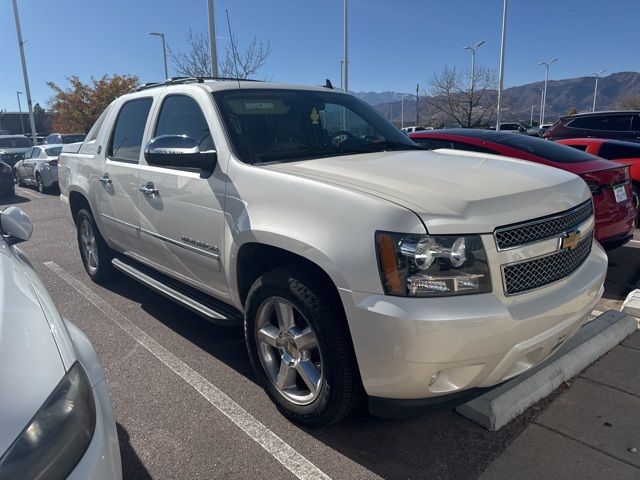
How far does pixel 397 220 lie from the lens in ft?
7.32

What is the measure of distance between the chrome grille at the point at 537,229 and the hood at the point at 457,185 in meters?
0.03

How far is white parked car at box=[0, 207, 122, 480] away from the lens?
4.30ft

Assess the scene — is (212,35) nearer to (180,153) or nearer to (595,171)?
(595,171)

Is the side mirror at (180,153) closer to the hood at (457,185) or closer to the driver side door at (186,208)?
the driver side door at (186,208)

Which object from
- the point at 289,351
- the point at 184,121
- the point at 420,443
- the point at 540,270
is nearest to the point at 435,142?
the point at 184,121

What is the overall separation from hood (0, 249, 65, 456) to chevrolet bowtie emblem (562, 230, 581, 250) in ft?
7.52

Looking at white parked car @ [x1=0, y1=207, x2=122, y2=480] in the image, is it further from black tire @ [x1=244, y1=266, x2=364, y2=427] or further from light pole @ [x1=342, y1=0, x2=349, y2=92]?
light pole @ [x1=342, y1=0, x2=349, y2=92]

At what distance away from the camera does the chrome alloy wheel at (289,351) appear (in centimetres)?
274

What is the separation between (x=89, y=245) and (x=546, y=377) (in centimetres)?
466

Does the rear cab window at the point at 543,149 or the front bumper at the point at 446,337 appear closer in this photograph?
the front bumper at the point at 446,337

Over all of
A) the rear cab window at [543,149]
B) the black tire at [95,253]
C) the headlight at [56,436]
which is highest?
the rear cab window at [543,149]

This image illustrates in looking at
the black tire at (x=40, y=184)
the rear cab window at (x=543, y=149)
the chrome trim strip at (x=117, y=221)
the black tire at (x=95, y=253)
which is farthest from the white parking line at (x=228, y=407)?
the black tire at (x=40, y=184)

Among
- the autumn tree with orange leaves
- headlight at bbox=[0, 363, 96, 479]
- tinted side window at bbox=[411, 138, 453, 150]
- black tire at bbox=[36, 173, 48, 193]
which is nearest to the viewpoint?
headlight at bbox=[0, 363, 96, 479]

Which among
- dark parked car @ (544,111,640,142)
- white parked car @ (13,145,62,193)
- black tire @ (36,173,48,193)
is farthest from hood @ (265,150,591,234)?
black tire @ (36,173,48,193)
